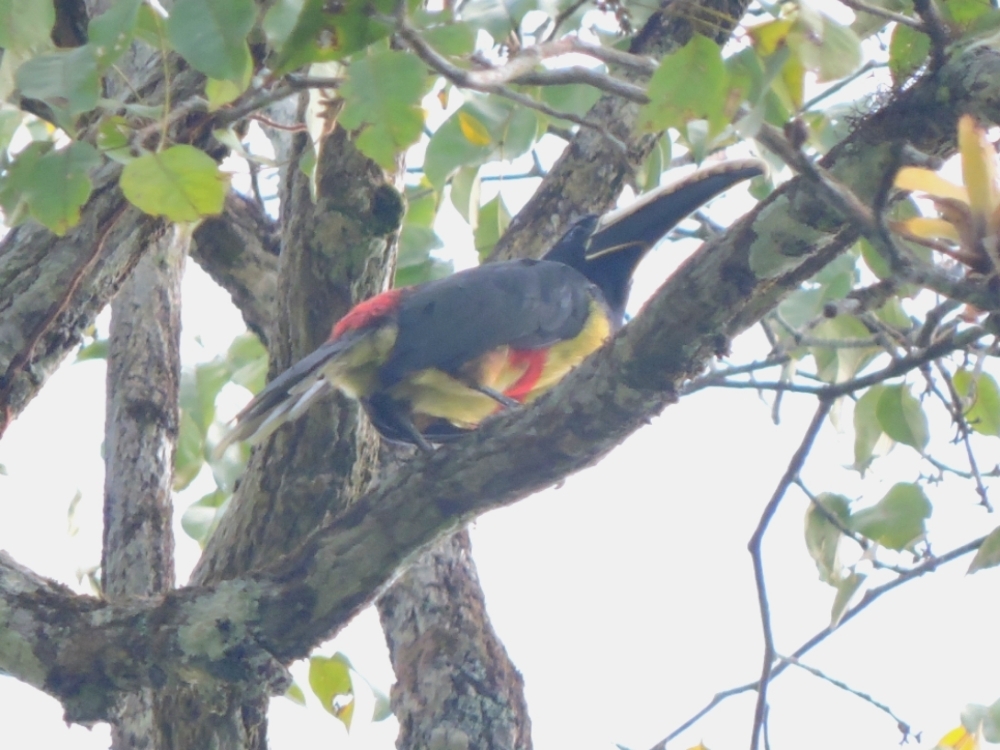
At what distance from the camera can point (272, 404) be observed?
3109 millimetres

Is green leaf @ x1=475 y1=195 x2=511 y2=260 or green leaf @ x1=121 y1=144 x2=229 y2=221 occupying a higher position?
green leaf @ x1=475 y1=195 x2=511 y2=260

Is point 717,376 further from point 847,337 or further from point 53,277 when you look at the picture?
point 53,277

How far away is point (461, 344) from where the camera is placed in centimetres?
354

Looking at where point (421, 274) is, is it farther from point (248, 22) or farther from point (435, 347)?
point (248, 22)

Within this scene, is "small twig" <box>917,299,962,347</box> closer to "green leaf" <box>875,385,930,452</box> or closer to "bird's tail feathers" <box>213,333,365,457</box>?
"green leaf" <box>875,385,930,452</box>

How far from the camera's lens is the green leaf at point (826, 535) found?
2.76 meters

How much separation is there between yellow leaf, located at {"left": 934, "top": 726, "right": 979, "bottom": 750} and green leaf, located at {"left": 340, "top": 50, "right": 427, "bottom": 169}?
57.5 inches

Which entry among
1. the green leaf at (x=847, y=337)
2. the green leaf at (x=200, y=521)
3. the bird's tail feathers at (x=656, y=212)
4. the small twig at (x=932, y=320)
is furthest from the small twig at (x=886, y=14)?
the green leaf at (x=200, y=521)

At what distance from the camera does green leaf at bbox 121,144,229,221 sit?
1.97m

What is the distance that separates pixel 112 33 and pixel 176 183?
0.84 ft

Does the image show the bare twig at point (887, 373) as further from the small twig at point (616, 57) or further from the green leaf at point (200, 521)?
the green leaf at point (200, 521)

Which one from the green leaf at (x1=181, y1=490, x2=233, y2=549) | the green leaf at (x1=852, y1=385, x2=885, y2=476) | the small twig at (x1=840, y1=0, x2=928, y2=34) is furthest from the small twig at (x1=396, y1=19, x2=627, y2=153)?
the green leaf at (x1=181, y1=490, x2=233, y2=549)

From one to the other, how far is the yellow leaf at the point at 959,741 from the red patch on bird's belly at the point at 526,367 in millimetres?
1778

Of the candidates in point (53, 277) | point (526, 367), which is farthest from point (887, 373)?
point (53, 277)
